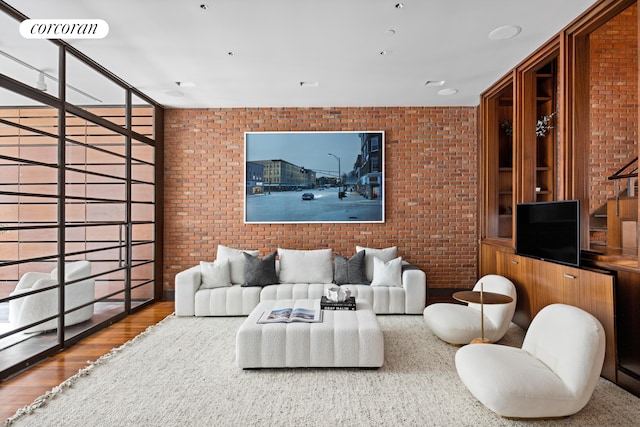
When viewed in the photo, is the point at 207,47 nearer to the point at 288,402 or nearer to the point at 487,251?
the point at 288,402

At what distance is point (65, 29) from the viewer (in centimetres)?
254

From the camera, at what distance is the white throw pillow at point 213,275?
4707 millimetres

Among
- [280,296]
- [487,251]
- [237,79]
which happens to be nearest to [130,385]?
[280,296]

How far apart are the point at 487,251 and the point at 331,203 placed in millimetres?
2378

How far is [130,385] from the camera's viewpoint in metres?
2.76

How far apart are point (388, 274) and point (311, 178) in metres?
1.95

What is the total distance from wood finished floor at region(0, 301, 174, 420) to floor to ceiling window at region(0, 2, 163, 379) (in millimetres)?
128

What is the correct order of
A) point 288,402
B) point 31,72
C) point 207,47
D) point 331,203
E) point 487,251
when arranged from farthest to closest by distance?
1. point 331,203
2. point 487,251
3. point 207,47
4. point 31,72
5. point 288,402

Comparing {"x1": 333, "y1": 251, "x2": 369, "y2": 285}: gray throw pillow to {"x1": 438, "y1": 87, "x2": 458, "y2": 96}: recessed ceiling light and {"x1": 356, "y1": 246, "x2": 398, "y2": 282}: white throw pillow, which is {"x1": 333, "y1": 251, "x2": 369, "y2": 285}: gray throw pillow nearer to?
{"x1": 356, "y1": 246, "x2": 398, "y2": 282}: white throw pillow

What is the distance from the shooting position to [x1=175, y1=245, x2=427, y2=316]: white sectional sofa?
15.0 ft

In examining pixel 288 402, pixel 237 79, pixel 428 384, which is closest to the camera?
pixel 288 402

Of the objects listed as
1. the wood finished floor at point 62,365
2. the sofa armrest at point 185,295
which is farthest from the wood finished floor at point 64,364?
the sofa armrest at point 185,295

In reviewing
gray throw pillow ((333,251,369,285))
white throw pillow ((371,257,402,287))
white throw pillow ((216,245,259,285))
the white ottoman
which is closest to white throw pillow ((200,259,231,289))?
white throw pillow ((216,245,259,285))

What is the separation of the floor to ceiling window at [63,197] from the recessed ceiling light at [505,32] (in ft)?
14.1
